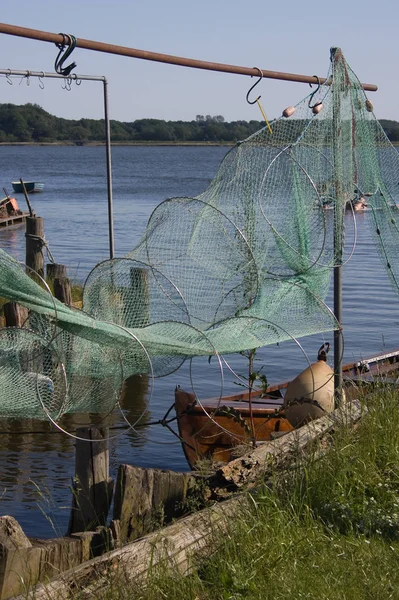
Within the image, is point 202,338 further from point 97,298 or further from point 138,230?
point 138,230

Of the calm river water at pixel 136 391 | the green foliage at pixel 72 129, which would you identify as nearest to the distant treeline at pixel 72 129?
the green foliage at pixel 72 129

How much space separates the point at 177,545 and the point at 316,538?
0.71 m

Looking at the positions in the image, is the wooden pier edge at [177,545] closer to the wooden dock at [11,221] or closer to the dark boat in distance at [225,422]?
the dark boat in distance at [225,422]

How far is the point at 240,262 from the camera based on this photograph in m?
8.61

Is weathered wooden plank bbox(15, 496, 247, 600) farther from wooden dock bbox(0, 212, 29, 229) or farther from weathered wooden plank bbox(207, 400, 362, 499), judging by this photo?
wooden dock bbox(0, 212, 29, 229)

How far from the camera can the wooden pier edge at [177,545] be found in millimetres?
4727

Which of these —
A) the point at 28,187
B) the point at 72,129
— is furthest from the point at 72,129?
the point at 28,187

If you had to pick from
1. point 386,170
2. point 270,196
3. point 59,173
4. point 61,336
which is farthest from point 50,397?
point 59,173

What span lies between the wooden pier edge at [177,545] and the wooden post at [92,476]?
3.06ft

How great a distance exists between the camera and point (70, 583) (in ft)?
15.6

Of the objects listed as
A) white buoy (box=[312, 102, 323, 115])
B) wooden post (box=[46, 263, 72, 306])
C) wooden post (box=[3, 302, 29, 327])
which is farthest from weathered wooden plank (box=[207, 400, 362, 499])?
wooden post (box=[46, 263, 72, 306])

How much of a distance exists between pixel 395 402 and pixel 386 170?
2.91 metres

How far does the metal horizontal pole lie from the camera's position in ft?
19.4

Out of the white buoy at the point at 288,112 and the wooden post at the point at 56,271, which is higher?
the white buoy at the point at 288,112
